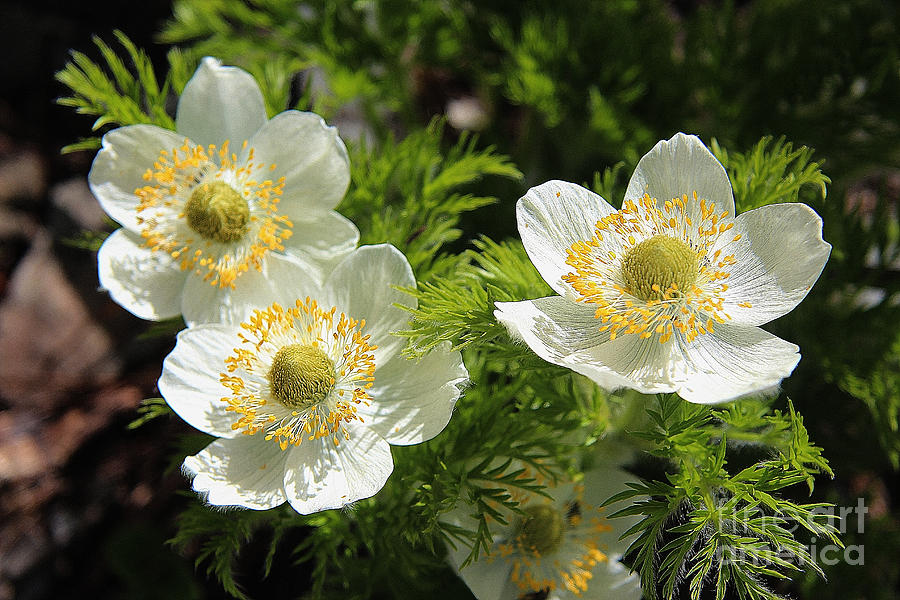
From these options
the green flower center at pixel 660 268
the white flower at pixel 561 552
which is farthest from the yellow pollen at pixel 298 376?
the green flower center at pixel 660 268

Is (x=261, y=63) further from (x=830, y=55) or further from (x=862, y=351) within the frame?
(x=862, y=351)

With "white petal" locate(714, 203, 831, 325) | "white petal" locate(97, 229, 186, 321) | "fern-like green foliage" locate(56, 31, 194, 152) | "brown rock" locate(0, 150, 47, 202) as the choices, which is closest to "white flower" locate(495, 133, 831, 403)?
"white petal" locate(714, 203, 831, 325)

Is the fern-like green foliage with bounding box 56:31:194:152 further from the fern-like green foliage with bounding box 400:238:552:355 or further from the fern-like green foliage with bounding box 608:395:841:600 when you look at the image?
the fern-like green foliage with bounding box 608:395:841:600

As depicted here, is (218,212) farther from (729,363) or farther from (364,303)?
(729,363)

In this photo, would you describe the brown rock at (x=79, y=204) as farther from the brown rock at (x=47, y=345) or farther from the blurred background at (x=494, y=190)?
the brown rock at (x=47, y=345)

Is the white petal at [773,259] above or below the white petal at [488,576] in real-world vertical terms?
above

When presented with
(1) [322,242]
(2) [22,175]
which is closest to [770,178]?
(1) [322,242]
